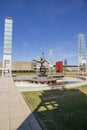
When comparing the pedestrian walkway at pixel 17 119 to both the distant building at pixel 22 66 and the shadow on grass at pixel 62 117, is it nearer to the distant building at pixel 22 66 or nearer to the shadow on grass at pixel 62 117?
the shadow on grass at pixel 62 117

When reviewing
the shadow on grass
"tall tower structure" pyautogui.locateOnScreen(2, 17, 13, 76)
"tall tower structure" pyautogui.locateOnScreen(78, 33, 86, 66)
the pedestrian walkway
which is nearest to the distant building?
"tall tower structure" pyautogui.locateOnScreen(78, 33, 86, 66)

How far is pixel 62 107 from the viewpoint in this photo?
6.08m

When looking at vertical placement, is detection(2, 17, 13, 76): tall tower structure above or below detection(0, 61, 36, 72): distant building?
above

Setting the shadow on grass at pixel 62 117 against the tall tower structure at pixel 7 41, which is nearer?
the shadow on grass at pixel 62 117

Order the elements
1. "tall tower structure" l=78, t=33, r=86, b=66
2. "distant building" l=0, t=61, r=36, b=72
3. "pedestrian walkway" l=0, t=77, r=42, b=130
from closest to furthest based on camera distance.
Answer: "pedestrian walkway" l=0, t=77, r=42, b=130 < "tall tower structure" l=78, t=33, r=86, b=66 < "distant building" l=0, t=61, r=36, b=72

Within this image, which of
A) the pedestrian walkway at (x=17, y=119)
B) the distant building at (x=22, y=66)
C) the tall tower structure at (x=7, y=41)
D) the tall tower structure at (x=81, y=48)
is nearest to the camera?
the pedestrian walkway at (x=17, y=119)

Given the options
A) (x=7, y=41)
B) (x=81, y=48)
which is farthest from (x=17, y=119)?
(x=81, y=48)

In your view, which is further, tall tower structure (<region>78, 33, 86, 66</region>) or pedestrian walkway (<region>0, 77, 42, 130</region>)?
tall tower structure (<region>78, 33, 86, 66</region>)

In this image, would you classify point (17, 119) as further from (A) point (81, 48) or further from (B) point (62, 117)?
(A) point (81, 48)

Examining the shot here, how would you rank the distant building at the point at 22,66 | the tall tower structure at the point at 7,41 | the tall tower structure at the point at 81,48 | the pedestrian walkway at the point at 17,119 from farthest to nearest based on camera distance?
the distant building at the point at 22,66, the tall tower structure at the point at 81,48, the tall tower structure at the point at 7,41, the pedestrian walkway at the point at 17,119

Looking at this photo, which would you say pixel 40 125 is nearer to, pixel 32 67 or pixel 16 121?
pixel 16 121

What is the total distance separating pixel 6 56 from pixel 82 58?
19240mm

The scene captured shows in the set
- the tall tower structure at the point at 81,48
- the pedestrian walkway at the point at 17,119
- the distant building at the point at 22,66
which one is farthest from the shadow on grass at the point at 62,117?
the distant building at the point at 22,66

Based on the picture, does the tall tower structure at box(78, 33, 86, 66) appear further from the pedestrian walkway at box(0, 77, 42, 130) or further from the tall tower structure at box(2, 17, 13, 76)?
the pedestrian walkway at box(0, 77, 42, 130)
